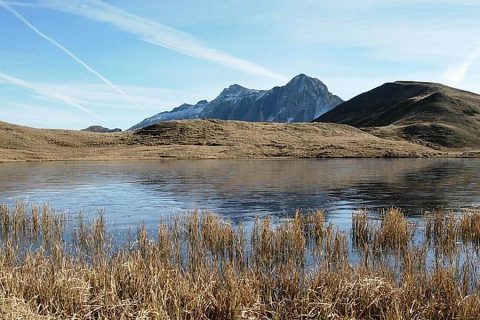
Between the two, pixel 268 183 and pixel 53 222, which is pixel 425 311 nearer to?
pixel 53 222

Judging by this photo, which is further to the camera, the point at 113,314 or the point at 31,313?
the point at 113,314

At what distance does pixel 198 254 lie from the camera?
1764 centimetres

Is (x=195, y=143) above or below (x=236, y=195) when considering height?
above

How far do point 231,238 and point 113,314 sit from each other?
10030 mm

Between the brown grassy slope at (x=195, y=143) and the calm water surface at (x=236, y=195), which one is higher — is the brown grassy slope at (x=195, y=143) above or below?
above

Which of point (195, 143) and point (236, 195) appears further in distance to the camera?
point (195, 143)

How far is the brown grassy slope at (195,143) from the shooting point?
130500 mm

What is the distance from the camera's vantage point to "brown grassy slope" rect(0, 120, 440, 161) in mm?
130500

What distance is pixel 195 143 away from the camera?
500 ft

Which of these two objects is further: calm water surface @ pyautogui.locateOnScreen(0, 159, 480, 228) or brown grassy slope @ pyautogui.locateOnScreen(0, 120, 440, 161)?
brown grassy slope @ pyautogui.locateOnScreen(0, 120, 440, 161)

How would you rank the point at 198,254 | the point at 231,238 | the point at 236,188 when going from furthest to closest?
1. the point at 236,188
2. the point at 231,238
3. the point at 198,254

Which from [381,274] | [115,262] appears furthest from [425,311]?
[115,262]

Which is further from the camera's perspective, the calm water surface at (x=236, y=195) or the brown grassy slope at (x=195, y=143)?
the brown grassy slope at (x=195, y=143)

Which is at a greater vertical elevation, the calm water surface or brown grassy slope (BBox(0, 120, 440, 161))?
brown grassy slope (BBox(0, 120, 440, 161))
